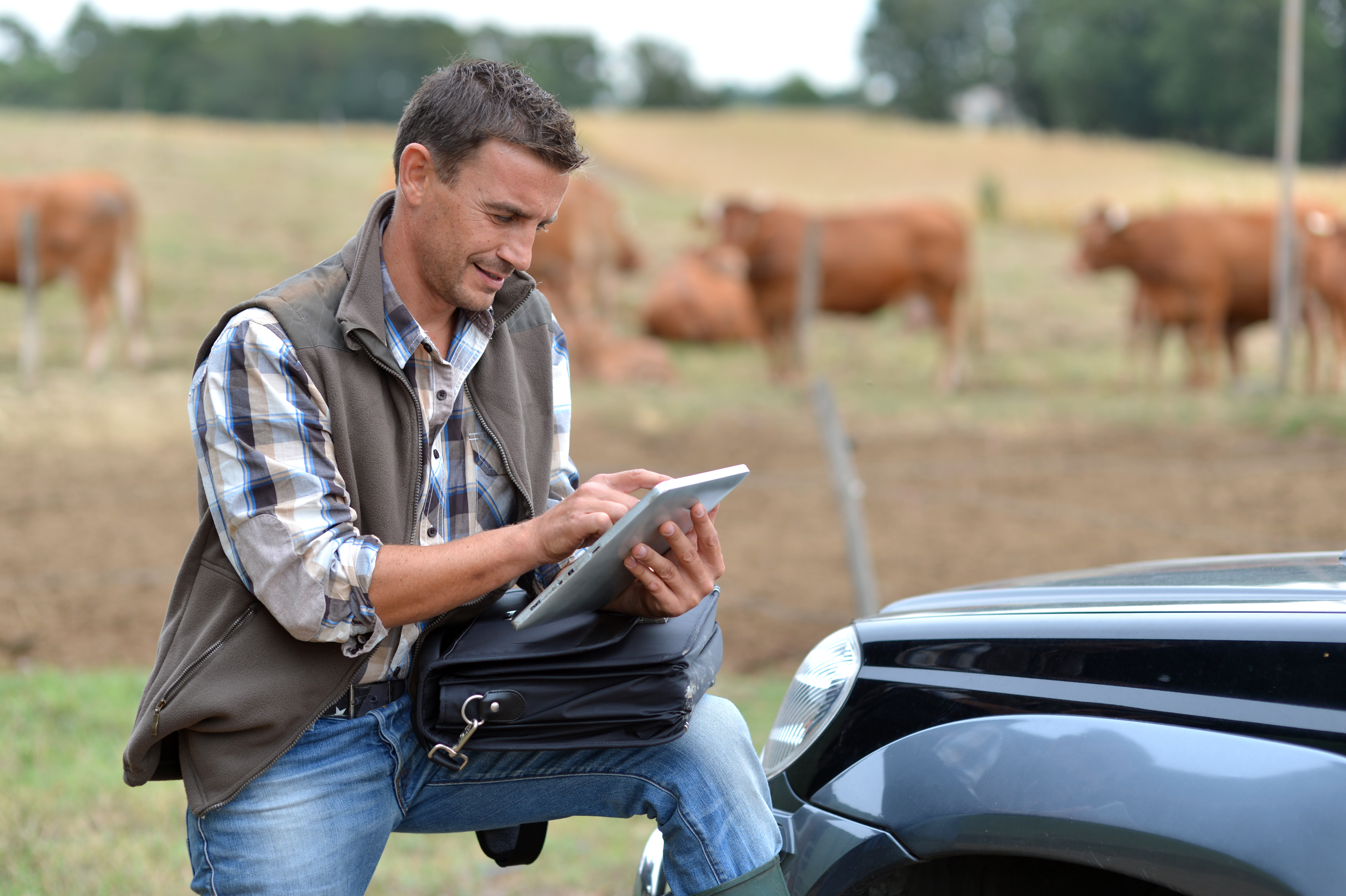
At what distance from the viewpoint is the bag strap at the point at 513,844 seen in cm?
231

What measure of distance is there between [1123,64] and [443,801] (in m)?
61.7

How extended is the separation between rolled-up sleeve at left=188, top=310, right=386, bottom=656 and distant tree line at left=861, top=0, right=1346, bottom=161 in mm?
53370

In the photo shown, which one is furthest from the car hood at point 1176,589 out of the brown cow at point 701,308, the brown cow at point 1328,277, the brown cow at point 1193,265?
the brown cow at point 701,308

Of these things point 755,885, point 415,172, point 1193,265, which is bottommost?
point 1193,265

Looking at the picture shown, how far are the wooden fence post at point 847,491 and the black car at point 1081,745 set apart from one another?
328 cm

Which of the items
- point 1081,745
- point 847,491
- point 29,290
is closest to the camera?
point 1081,745

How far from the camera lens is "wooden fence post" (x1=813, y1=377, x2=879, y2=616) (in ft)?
18.3

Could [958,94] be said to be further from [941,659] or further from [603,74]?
[941,659]

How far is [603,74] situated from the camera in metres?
84.9

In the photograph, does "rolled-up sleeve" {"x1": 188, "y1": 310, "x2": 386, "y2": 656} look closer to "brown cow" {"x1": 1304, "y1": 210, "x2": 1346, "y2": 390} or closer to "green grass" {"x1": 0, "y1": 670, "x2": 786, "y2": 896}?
"green grass" {"x1": 0, "y1": 670, "x2": 786, "y2": 896}

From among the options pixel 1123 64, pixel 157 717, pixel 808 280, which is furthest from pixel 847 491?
pixel 1123 64

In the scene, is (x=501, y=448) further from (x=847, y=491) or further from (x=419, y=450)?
(x=847, y=491)

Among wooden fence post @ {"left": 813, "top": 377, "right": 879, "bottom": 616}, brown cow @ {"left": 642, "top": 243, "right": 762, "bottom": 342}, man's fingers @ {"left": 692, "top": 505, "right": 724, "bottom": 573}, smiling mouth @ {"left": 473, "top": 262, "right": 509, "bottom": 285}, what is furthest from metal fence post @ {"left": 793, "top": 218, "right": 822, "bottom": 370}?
man's fingers @ {"left": 692, "top": 505, "right": 724, "bottom": 573}

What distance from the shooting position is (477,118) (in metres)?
2.02
